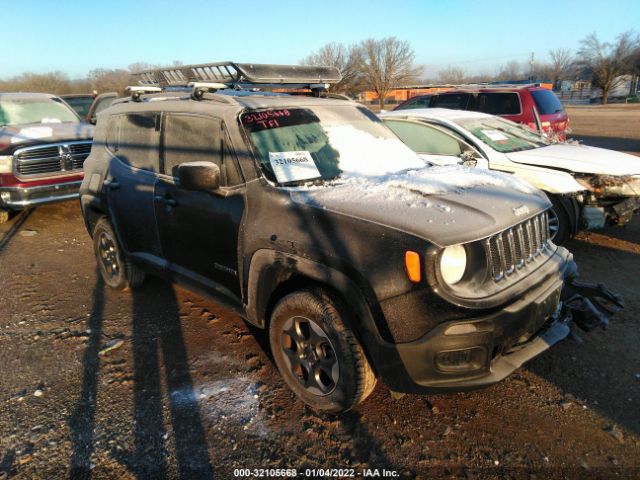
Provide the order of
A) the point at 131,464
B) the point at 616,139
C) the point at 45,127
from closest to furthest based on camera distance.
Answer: the point at 131,464, the point at 45,127, the point at 616,139

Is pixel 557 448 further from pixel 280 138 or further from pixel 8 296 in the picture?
pixel 8 296

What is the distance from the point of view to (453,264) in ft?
8.12

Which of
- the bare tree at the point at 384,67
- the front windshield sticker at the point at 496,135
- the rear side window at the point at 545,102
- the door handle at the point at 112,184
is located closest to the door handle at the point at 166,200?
the door handle at the point at 112,184

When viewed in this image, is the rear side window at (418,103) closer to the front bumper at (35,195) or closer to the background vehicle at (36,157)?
the background vehicle at (36,157)

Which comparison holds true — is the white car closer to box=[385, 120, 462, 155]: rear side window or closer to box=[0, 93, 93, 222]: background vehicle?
box=[385, 120, 462, 155]: rear side window

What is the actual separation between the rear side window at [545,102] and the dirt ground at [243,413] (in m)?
5.95

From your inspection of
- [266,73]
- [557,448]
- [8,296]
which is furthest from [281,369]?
[8,296]

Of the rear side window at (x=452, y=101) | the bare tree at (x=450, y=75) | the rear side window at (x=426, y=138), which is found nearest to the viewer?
the rear side window at (x=426, y=138)

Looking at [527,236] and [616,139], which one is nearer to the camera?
[527,236]

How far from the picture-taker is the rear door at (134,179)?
389 cm

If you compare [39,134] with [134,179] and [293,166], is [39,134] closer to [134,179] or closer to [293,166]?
[134,179]

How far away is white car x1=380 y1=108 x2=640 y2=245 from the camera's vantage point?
17.7 feet

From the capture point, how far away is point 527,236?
291cm

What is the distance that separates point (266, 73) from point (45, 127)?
5854mm
